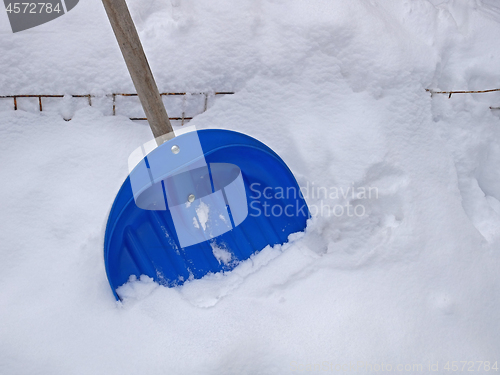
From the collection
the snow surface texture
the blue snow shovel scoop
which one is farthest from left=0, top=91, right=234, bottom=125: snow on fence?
the blue snow shovel scoop

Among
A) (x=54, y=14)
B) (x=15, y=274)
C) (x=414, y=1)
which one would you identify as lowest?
(x=15, y=274)

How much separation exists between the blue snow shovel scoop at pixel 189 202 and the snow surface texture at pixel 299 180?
89mm

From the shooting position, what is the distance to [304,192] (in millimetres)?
2094

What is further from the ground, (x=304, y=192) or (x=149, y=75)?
(x=149, y=75)

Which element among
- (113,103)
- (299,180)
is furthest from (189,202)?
(113,103)

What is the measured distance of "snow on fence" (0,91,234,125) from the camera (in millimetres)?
2191

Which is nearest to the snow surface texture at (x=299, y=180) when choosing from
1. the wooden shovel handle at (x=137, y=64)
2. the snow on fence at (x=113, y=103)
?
the snow on fence at (x=113, y=103)

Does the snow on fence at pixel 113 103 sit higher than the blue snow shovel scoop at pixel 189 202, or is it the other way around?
the snow on fence at pixel 113 103

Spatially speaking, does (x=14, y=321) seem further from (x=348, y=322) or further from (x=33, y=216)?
(x=348, y=322)

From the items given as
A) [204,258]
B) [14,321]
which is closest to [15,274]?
[14,321]

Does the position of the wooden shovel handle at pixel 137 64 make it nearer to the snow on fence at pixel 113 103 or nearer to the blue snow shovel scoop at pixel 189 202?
the blue snow shovel scoop at pixel 189 202

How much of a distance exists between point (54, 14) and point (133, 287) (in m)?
1.43

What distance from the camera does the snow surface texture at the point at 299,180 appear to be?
6.01 ft

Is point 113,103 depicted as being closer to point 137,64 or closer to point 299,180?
point 137,64
